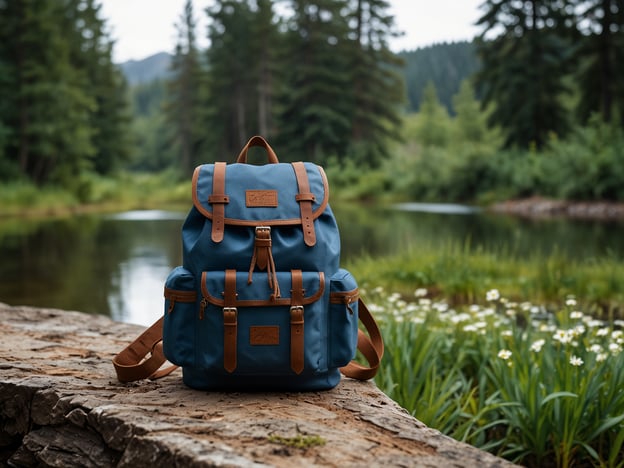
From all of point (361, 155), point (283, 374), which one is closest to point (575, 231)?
point (283, 374)

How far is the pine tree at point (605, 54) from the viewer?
24406 millimetres

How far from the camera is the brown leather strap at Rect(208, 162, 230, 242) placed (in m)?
2.32

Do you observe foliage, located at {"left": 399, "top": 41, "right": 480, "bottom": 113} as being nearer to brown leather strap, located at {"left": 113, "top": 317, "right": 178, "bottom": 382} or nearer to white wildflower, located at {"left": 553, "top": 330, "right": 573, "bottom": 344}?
white wildflower, located at {"left": 553, "top": 330, "right": 573, "bottom": 344}

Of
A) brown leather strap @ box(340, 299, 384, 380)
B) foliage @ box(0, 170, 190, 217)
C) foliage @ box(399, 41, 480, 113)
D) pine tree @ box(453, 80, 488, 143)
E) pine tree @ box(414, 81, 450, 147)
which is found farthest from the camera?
foliage @ box(399, 41, 480, 113)

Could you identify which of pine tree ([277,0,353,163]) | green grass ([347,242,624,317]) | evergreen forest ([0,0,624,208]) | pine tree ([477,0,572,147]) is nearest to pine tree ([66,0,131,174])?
evergreen forest ([0,0,624,208])

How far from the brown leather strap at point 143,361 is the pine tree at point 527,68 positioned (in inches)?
1049

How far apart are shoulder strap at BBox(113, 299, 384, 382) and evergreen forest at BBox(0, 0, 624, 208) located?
1909 cm

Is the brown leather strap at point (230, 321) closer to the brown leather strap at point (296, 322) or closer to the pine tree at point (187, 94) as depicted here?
the brown leather strap at point (296, 322)

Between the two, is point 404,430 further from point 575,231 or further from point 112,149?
point 112,149

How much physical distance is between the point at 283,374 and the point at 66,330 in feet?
5.65

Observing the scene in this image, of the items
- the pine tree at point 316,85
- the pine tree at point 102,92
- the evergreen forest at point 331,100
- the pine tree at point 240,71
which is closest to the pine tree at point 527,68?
the evergreen forest at point 331,100

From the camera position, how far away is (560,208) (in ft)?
72.1

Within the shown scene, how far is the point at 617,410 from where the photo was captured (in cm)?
288

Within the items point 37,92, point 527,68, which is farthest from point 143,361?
point 527,68
